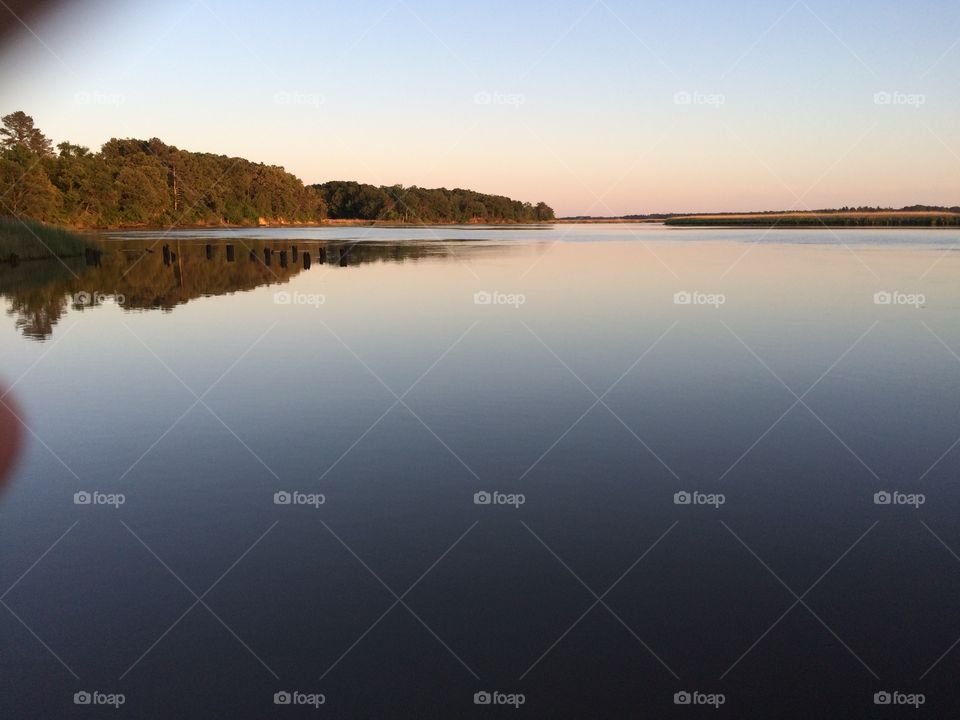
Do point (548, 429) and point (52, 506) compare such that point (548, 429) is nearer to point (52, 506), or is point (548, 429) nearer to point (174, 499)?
point (174, 499)

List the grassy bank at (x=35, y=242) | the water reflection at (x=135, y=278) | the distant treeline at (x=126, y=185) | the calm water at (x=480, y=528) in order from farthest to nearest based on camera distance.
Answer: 1. the distant treeline at (x=126, y=185)
2. the grassy bank at (x=35, y=242)
3. the water reflection at (x=135, y=278)
4. the calm water at (x=480, y=528)

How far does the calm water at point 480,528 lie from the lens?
681 cm

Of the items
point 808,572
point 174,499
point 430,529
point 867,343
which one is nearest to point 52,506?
point 174,499

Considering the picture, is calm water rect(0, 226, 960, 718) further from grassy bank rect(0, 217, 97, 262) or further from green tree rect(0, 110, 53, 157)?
green tree rect(0, 110, 53, 157)

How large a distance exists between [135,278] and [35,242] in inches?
676

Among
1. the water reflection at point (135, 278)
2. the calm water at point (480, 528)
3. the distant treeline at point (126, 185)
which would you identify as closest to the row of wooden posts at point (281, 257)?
the water reflection at point (135, 278)

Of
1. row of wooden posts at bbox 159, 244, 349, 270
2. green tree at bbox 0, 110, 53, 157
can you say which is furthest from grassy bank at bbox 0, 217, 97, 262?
green tree at bbox 0, 110, 53, 157

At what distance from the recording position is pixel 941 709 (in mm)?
6453

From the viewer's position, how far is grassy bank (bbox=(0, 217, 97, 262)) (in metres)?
49.4

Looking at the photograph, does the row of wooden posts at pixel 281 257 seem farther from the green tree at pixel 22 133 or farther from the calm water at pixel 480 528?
the green tree at pixel 22 133

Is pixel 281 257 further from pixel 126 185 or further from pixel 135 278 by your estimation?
pixel 126 185

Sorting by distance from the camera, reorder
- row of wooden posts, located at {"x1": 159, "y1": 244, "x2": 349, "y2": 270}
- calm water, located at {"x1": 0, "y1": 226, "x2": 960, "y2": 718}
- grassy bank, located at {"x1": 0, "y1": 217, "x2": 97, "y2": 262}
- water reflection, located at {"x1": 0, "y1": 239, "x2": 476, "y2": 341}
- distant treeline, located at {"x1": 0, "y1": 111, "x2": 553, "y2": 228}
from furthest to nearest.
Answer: distant treeline, located at {"x1": 0, "y1": 111, "x2": 553, "y2": 228}
row of wooden posts, located at {"x1": 159, "y1": 244, "x2": 349, "y2": 270}
grassy bank, located at {"x1": 0, "y1": 217, "x2": 97, "y2": 262}
water reflection, located at {"x1": 0, "y1": 239, "x2": 476, "y2": 341}
calm water, located at {"x1": 0, "y1": 226, "x2": 960, "y2": 718}

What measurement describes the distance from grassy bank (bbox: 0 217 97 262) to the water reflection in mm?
1802

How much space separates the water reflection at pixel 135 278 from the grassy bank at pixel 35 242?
5.91 ft
